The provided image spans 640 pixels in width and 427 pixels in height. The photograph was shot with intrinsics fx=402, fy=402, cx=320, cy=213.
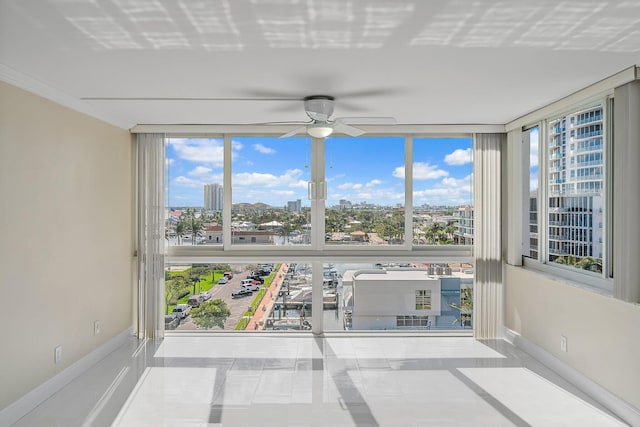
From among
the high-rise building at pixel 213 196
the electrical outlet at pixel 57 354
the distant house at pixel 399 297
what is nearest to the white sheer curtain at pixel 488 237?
the distant house at pixel 399 297

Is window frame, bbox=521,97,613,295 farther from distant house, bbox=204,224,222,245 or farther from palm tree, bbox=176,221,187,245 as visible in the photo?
palm tree, bbox=176,221,187,245

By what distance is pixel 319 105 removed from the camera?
125 inches

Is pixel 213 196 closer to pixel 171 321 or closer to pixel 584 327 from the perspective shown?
pixel 171 321

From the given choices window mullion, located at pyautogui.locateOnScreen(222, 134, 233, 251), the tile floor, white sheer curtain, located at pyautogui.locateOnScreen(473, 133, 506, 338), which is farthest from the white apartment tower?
window mullion, located at pyautogui.locateOnScreen(222, 134, 233, 251)

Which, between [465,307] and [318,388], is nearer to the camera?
[318,388]

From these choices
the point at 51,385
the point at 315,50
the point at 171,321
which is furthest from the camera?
the point at 171,321

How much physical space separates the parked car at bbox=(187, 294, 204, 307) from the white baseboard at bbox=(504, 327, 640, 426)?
3.48 metres

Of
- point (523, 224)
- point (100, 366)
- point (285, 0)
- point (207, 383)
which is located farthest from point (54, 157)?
point (523, 224)

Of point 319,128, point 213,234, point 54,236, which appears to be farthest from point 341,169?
point 54,236

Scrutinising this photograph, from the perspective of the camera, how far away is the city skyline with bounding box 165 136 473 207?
466 centimetres

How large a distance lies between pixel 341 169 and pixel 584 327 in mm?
2770

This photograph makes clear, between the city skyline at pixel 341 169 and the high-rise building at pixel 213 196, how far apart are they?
6 centimetres

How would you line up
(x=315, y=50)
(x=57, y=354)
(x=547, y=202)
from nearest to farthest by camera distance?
(x=315, y=50) < (x=57, y=354) < (x=547, y=202)

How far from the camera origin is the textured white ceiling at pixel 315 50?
72.9 inches
